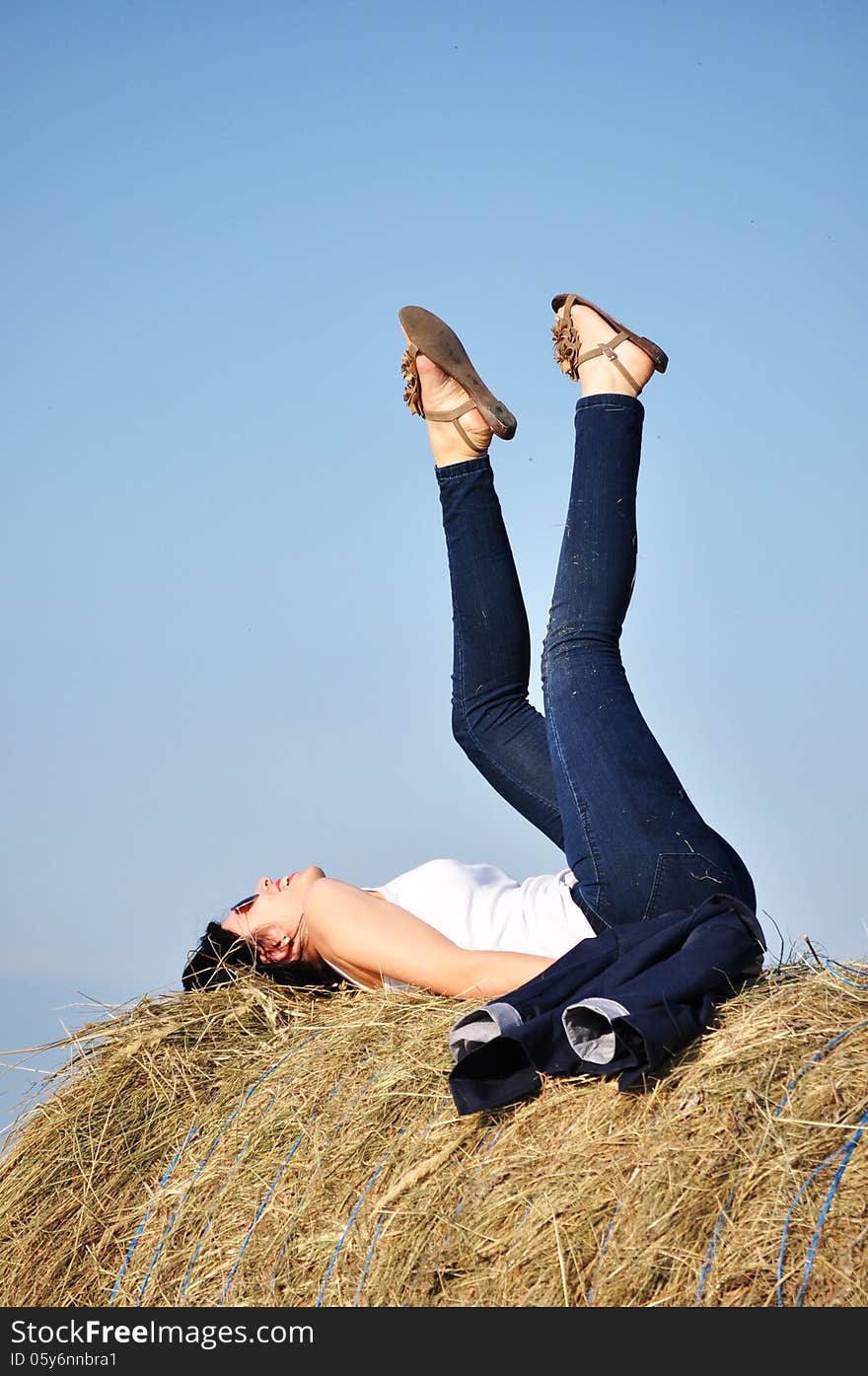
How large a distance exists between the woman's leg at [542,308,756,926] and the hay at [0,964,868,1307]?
1.11 ft

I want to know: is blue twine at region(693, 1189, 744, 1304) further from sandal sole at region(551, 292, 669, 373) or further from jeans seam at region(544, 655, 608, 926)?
sandal sole at region(551, 292, 669, 373)

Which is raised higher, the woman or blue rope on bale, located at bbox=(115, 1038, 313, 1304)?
the woman

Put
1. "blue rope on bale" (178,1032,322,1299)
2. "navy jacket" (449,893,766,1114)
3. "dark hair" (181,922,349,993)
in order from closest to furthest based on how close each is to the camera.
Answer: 1. "navy jacket" (449,893,766,1114)
2. "blue rope on bale" (178,1032,322,1299)
3. "dark hair" (181,922,349,993)

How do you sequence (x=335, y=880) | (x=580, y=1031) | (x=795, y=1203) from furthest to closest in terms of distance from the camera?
(x=335, y=880)
(x=580, y=1031)
(x=795, y=1203)

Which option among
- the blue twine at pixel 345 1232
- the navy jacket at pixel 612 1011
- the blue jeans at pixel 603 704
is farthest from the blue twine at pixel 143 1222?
the blue jeans at pixel 603 704

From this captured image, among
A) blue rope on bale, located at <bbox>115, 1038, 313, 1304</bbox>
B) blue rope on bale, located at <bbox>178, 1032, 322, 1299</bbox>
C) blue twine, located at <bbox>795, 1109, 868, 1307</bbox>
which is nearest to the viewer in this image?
blue twine, located at <bbox>795, 1109, 868, 1307</bbox>

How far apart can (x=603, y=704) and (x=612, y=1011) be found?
0.81m

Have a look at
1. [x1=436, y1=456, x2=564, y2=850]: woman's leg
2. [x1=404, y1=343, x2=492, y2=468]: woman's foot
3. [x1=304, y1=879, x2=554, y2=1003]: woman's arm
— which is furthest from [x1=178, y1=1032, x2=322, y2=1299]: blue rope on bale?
[x1=404, y1=343, x2=492, y2=468]: woman's foot

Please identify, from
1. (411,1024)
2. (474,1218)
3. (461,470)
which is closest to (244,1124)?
(411,1024)

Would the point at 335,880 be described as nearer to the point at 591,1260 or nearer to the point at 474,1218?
the point at 474,1218

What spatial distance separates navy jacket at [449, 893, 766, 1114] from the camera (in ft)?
9.53

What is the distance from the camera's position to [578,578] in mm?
3523

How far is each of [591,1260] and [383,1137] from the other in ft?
2.25

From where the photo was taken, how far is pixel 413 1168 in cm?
307
